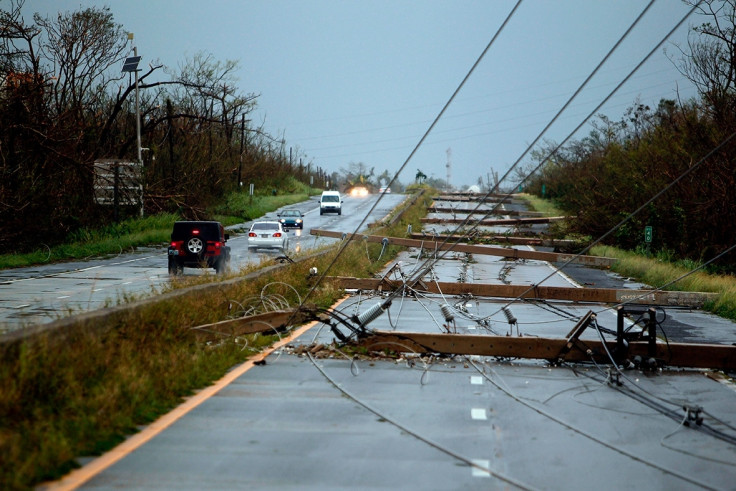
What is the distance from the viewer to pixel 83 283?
29359 millimetres

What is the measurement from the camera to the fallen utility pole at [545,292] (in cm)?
2236

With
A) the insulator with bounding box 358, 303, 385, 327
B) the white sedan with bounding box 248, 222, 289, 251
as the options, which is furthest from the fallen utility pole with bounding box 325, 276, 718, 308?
the white sedan with bounding box 248, 222, 289, 251

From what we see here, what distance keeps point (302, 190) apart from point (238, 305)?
112 meters

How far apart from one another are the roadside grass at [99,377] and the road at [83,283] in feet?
3.32

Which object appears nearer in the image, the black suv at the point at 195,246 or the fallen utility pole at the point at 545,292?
the fallen utility pole at the point at 545,292

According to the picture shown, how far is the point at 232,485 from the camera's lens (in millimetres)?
6762

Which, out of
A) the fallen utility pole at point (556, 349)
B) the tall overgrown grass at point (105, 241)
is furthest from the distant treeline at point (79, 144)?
the fallen utility pole at point (556, 349)

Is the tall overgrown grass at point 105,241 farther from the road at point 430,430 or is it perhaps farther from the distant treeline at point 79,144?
the road at point 430,430

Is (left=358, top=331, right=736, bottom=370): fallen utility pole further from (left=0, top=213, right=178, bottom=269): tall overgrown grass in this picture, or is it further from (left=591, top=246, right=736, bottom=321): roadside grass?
(left=0, top=213, right=178, bottom=269): tall overgrown grass

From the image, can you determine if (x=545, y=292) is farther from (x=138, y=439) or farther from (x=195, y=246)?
(x=138, y=439)

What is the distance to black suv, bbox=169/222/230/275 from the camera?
3106 cm

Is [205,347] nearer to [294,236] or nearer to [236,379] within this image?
[236,379]

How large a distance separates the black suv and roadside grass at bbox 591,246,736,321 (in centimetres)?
1417

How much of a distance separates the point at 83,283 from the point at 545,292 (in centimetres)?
1487
